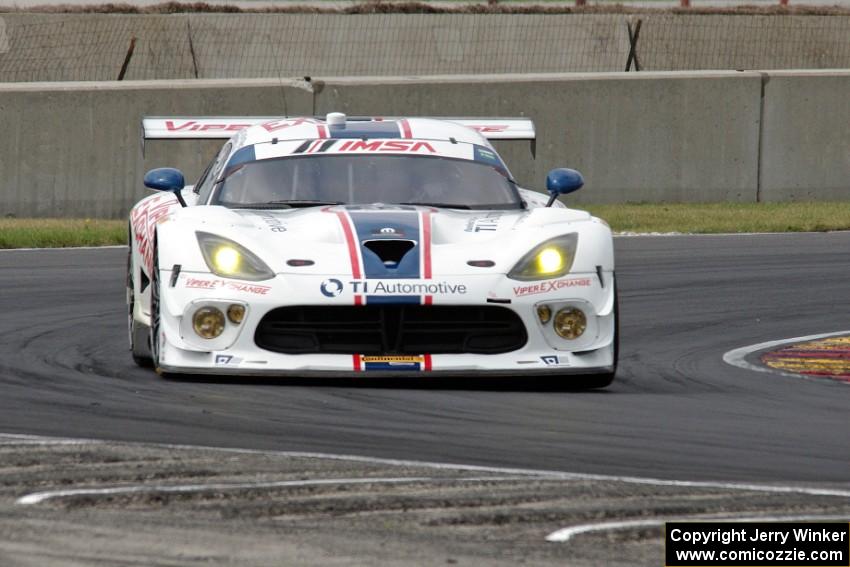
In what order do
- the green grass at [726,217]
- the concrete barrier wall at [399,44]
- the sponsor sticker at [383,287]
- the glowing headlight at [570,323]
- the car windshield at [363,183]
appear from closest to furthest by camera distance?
the sponsor sticker at [383,287] → the glowing headlight at [570,323] → the car windshield at [363,183] → the green grass at [726,217] → the concrete barrier wall at [399,44]

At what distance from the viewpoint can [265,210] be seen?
848cm

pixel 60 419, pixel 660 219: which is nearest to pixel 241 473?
pixel 60 419

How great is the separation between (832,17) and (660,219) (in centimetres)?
1252

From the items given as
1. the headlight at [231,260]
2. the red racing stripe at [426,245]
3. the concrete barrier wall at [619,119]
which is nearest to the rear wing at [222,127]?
the red racing stripe at [426,245]

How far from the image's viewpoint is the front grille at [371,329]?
24.7ft

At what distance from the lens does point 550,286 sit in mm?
7699

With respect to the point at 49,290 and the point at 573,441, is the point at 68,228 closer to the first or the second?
the point at 49,290

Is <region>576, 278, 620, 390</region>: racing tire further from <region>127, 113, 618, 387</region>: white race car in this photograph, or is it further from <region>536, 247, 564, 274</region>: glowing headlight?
<region>536, 247, 564, 274</region>: glowing headlight

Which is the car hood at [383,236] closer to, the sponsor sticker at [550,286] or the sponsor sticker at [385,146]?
the sponsor sticker at [550,286]

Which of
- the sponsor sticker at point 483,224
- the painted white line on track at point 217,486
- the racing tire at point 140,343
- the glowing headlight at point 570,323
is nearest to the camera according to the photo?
the painted white line on track at point 217,486

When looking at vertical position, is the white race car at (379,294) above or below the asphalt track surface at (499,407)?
above

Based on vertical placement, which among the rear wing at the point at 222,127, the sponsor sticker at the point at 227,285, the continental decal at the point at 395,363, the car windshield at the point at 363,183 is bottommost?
the continental decal at the point at 395,363

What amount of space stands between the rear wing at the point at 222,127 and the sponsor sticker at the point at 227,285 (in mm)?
2470

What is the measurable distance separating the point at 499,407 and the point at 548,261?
2.84 ft
